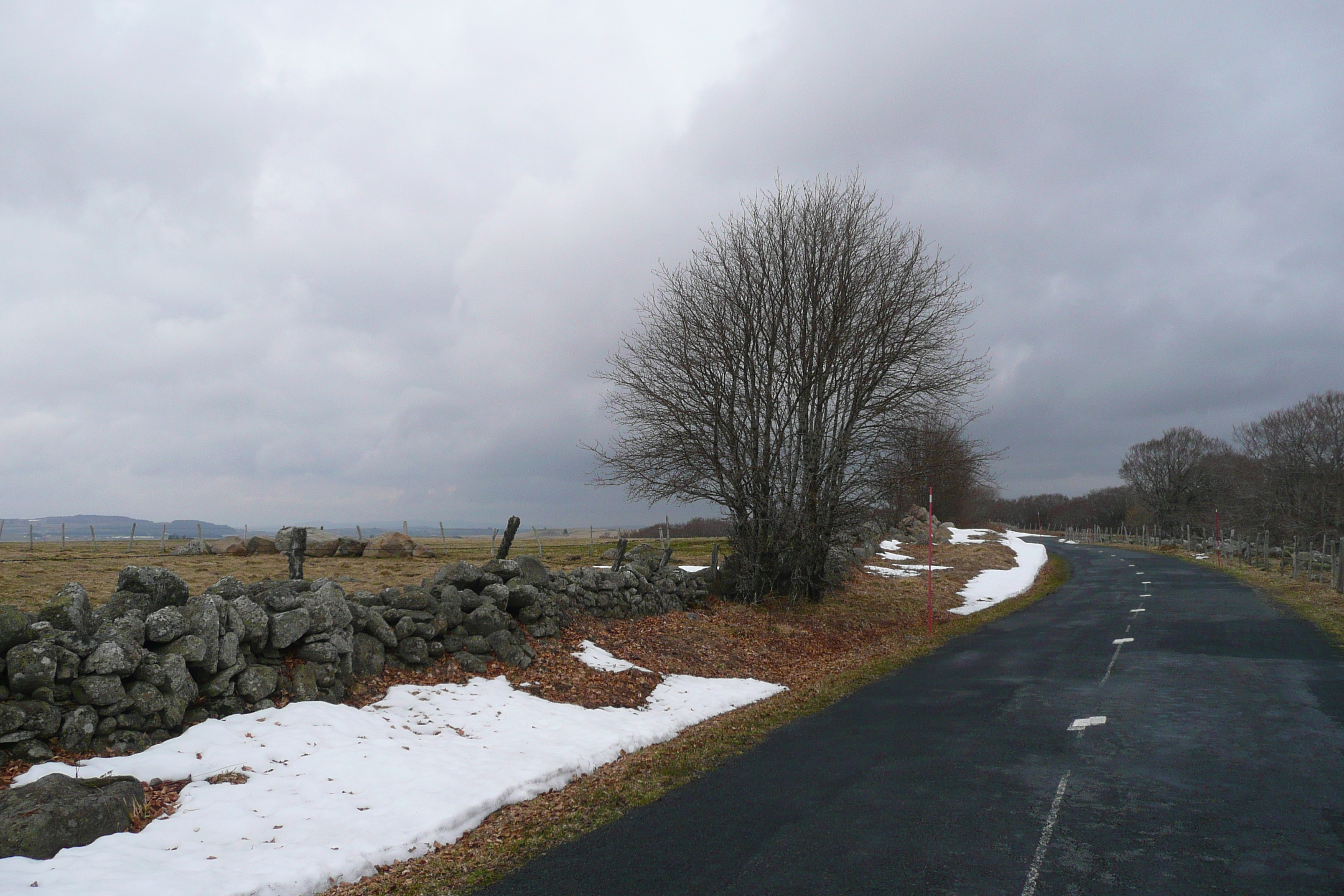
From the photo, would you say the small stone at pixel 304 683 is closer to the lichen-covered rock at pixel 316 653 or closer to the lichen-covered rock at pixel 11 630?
the lichen-covered rock at pixel 316 653

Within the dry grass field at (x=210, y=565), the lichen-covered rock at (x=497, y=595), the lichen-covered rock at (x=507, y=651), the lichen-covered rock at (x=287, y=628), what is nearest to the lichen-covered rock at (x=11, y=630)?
the lichen-covered rock at (x=287, y=628)

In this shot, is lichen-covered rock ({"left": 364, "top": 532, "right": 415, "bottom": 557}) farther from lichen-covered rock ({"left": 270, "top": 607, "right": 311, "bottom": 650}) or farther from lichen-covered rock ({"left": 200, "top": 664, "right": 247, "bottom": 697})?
lichen-covered rock ({"left": 200, "top": 664, "right": 247, "bottom": 697})

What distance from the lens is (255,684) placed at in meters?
8.11

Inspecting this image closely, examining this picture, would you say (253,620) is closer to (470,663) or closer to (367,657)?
(367,657)

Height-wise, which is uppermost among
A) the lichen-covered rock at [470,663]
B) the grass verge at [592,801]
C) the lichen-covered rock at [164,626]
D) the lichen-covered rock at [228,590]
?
the lichen-covered rock at [228,590]

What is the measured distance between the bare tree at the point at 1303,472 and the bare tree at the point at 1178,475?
87.0 feet

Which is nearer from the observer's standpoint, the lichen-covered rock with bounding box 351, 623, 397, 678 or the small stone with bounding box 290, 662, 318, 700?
the small stone with bounding box 290, 662, 318, 700

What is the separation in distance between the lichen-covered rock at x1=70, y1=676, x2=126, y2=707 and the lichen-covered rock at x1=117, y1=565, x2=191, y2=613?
1.31m

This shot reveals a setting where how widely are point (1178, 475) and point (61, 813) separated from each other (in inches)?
4222

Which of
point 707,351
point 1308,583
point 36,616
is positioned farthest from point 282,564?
point 1308,583

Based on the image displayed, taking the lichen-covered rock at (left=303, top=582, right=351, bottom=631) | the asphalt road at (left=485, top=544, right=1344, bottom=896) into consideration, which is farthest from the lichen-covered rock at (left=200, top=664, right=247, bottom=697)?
the asphalt road at (left=485, top=544, right=1344, bottom=896)

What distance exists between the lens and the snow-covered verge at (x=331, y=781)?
5.28 m

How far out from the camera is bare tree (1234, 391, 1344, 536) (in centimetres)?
4925

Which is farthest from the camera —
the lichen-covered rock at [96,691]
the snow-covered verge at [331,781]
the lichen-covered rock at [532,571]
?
the lichen-covered rock at [532,571]
